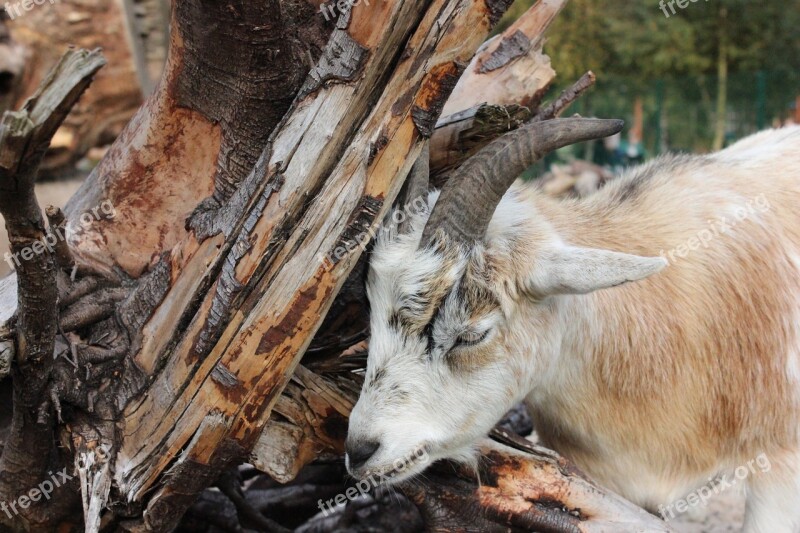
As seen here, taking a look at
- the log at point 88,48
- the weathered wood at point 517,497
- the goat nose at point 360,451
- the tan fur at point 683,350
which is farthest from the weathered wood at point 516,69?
the log at point 88,48

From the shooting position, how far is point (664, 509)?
4023mm

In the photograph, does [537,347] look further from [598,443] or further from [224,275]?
[224,275]

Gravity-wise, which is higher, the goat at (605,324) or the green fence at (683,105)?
the green fence at (683,105)

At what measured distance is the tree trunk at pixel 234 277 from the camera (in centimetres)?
291

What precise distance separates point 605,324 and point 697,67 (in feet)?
71.0

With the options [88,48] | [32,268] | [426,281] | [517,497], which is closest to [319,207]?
[426,281]

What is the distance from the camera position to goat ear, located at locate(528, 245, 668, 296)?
2986mm

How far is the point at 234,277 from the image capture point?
2955mm

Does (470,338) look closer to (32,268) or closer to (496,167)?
(496,167)

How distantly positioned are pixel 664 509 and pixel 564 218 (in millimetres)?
1517

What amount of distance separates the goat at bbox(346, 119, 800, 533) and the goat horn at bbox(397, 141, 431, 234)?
0.03m

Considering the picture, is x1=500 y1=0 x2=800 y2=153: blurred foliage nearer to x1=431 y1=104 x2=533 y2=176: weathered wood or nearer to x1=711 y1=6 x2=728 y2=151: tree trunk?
x1=711 y1=6 x2=728 y2=151: tree trunk

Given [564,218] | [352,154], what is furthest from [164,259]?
[564,218]

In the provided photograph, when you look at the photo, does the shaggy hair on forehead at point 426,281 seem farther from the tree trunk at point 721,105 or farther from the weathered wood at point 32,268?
the tree trunk at point 721,105
